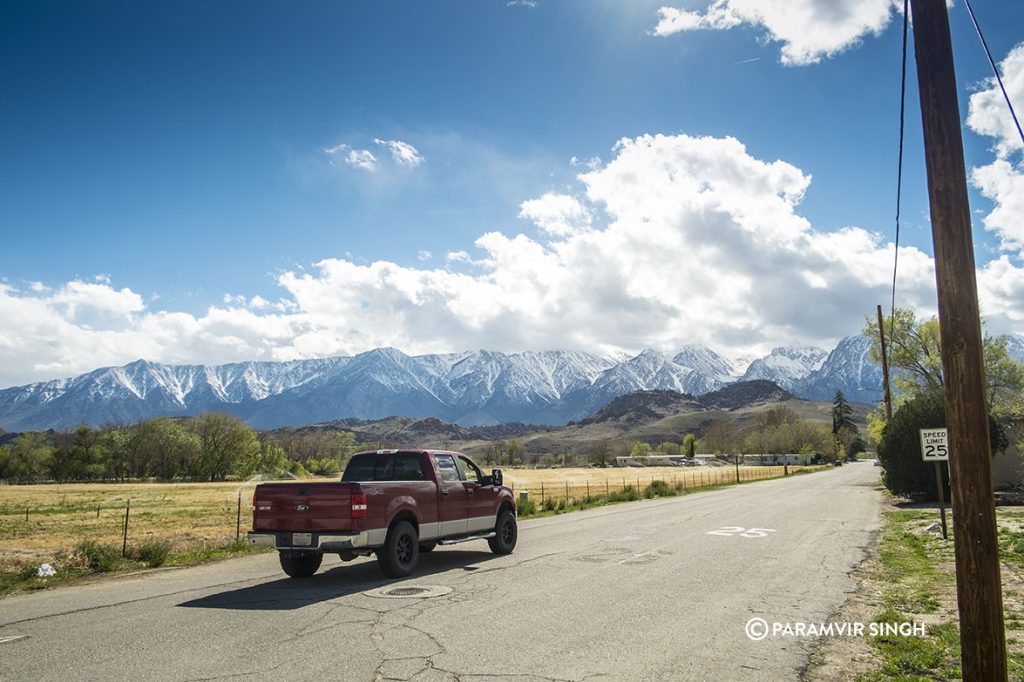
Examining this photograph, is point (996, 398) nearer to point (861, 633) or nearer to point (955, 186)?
point (861, 633)

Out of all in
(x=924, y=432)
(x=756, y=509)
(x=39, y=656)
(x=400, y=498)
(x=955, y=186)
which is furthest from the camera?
(x=756, y=509)

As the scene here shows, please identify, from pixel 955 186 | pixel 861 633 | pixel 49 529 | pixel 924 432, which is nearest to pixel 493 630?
pixel 861 633

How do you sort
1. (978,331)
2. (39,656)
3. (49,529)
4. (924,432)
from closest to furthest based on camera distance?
(978,331)
(39,656)
(924,432)
(49,529)

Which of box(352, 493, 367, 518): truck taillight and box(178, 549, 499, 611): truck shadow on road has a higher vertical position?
box(352, 493, 367, 518): truck taillight

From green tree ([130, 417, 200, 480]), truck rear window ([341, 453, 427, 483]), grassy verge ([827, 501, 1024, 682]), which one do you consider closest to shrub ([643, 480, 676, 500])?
grassy verge ([827, 501, 1024, 682])

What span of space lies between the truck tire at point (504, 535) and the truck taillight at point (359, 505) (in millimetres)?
4553

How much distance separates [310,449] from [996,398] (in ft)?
513

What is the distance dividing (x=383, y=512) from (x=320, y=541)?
1.11 m

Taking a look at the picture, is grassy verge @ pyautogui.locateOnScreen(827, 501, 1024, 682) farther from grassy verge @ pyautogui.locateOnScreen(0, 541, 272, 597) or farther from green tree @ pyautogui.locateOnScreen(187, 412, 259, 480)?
green tree @ pyautogui.locateOnScreen(187, 412, 259, 480)

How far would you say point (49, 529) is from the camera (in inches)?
1275

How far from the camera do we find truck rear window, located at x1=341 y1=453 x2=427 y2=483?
13586mm

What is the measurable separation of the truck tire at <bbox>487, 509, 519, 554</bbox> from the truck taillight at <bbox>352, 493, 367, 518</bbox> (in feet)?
14.9

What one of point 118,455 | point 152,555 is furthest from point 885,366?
point 118,455

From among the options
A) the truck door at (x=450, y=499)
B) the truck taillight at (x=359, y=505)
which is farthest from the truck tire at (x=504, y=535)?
the truck taillight at (x=359, y=505)
